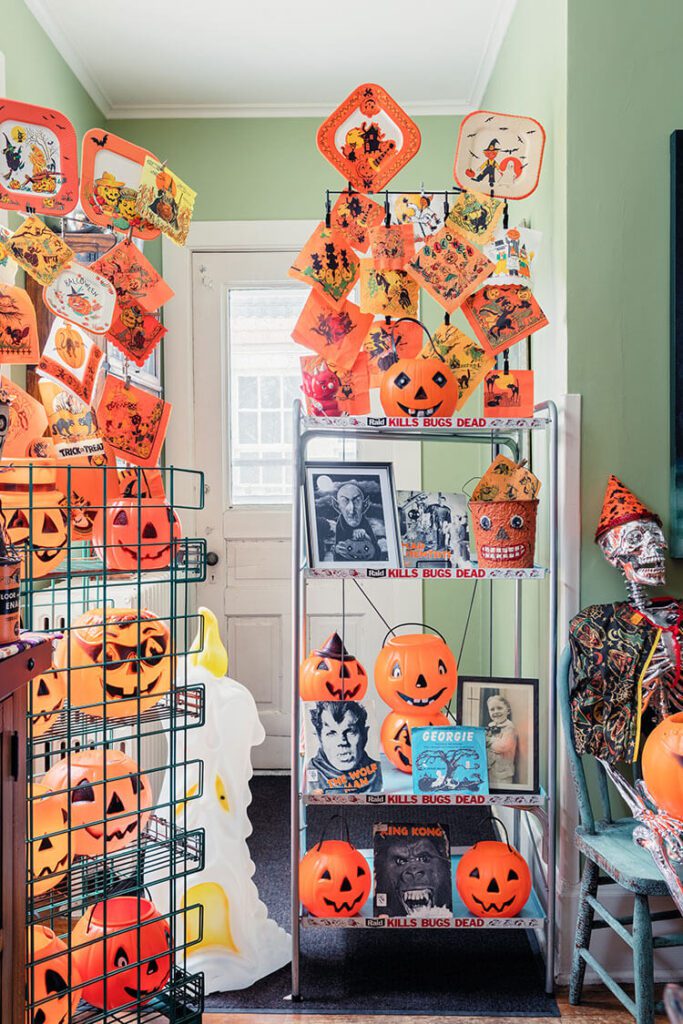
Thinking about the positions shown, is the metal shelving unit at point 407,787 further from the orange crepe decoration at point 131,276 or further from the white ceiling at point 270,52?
the white ceiling at point 270,52

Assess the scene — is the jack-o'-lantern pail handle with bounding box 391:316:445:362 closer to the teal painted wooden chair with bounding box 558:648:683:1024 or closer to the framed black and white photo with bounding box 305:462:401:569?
the framed black and white photo with bounding box 305:462:401:569

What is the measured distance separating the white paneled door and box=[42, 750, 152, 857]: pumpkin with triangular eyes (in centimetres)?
187

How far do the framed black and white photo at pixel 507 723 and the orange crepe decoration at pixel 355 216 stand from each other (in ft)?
3.71

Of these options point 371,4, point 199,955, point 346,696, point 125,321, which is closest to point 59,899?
point 199,955

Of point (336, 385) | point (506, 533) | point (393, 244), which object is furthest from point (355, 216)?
point (506, 533)

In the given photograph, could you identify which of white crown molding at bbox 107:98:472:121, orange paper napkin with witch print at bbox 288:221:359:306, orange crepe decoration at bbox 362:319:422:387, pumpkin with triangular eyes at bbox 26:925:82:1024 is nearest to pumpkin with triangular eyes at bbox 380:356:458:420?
orange crepe decoration at bbox 362:319:422:387

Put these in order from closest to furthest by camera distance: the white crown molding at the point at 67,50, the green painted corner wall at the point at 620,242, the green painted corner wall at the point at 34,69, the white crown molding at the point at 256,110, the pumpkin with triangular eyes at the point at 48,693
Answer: the pumpkin with triangular eyes at the point at 48,693 → the green painted corner wall at the point at 620,242 → the green painted corner wall at the point at 34,69 → the white crown molding at the point at 67,50 → the white crown molding at the point at 256,110

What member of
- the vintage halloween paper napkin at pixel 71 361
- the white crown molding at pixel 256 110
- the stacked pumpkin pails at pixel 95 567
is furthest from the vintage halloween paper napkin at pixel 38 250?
the white crown molding at pixel 256 110

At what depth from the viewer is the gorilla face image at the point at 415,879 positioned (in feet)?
6.75

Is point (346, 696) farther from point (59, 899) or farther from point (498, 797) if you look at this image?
point (59, 899)

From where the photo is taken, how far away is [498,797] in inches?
79.0

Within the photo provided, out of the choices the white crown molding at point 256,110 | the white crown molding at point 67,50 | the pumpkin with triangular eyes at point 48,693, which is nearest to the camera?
the pumpkin with triangular eyes at point 48,693

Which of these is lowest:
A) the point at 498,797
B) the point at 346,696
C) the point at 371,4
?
the point at 498,797

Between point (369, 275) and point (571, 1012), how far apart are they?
1780 mm
